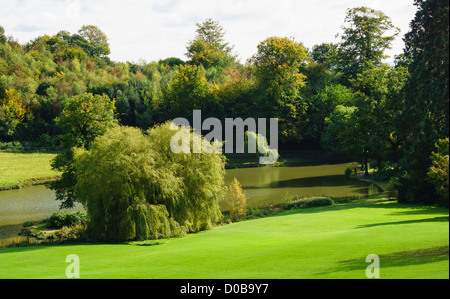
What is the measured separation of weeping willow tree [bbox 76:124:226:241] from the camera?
24.4 metres

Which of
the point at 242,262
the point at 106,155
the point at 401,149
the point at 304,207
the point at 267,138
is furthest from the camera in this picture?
the point at 267,138

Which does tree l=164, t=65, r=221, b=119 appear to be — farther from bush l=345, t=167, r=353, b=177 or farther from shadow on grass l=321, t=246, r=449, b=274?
shadow on grass l=321, t=246, r=449, b=274

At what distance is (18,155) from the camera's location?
60844 mm

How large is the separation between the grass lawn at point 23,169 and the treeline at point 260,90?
250 inches

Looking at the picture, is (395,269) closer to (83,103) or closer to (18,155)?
(83,103)

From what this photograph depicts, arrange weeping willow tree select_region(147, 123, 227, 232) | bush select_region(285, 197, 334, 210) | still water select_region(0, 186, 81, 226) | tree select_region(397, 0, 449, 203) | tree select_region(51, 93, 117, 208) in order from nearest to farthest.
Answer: tree select_region(397, 0, 449, 203)
weeping willow tree select_region(147, 123, 227, 232)
tree select_region(51, 93, 117, 208)
still water select_region(0, 186, 81, 226)
bush select_region(285, 197, 334, 210)

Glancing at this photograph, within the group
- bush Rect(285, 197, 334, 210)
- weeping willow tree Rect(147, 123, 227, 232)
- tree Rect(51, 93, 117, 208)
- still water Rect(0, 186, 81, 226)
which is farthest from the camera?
bush Rect(285, 197, 334, 210)

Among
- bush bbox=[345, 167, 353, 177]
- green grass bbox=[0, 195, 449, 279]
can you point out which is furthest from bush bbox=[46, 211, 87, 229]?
bush bbox=[345, 167, 353, 177]

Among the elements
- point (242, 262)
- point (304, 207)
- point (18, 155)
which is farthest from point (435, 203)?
→ point (18, 155)

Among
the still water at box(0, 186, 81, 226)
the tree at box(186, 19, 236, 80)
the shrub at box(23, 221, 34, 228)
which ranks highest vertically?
the tree at box(186, 19, 236, 80)

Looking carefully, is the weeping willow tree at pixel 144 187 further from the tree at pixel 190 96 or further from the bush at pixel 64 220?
the tree at pixel 190 96

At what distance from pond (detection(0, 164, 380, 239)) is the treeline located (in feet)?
13.0

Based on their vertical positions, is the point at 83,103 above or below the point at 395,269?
above
